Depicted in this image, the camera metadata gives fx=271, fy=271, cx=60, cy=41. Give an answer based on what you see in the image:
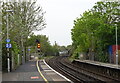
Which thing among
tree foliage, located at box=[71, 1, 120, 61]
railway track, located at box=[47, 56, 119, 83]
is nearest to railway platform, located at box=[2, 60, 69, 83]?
railway track, located at box=[47, 56, 119, 83]

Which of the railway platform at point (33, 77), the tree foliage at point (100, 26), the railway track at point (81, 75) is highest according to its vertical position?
the tree foliage at point (100, 26)

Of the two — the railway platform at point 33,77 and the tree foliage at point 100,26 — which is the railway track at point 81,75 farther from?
the tree foliage at point 100,26

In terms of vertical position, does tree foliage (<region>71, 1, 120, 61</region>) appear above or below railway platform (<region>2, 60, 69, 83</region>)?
above

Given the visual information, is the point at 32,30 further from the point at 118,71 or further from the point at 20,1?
the point at 118,71

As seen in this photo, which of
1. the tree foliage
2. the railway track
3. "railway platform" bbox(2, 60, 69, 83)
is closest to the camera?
"railway platform" bbox(2, 60, 69, 83)

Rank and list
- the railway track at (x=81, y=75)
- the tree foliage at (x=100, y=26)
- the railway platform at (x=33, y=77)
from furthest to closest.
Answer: the tree foliage at (x=100, y=26)
the railway track at (x=81, y=75)
the railway platform at (x=33, y=77)

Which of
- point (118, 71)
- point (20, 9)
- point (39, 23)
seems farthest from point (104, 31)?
point (118, 71)

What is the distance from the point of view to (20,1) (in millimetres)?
46125

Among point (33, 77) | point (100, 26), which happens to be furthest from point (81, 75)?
point (100, 26)

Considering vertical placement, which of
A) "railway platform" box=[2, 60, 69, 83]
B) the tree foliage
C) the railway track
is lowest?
the railway track

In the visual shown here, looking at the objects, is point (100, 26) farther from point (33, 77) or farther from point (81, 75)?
point (33, 77)

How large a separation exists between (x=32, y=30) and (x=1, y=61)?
20.4 metres

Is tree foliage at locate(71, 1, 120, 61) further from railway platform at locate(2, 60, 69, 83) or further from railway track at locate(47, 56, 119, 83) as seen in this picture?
railway platform at locate(2, 60, 69, 83)

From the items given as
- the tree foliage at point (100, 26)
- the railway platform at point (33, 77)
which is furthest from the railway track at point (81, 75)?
the tree foliage at point (100, 26)
